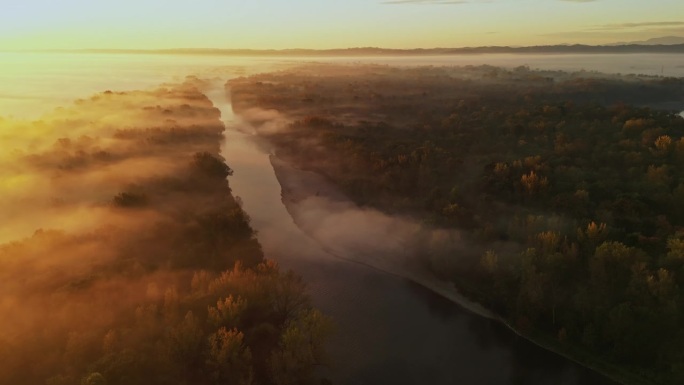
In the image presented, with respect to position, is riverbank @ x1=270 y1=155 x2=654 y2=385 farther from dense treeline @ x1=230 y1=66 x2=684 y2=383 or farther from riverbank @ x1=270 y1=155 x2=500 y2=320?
dense treeline @ x1=230 y1=66 x2=684 y2=383

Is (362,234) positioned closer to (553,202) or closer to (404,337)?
(404,337)

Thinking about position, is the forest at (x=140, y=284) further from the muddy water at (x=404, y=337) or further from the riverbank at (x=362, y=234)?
the riverbank at (x=362, y=234)

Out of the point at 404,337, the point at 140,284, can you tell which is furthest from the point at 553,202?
the point at 140,284

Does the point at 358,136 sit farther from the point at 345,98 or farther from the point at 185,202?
the point at 345,98

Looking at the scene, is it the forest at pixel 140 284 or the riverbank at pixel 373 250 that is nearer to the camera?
the forest at pixel 140 284

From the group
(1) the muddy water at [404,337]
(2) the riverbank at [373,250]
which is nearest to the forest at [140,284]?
(1) the muddy water at [404,337]

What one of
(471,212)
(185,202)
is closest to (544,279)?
(471,212)
